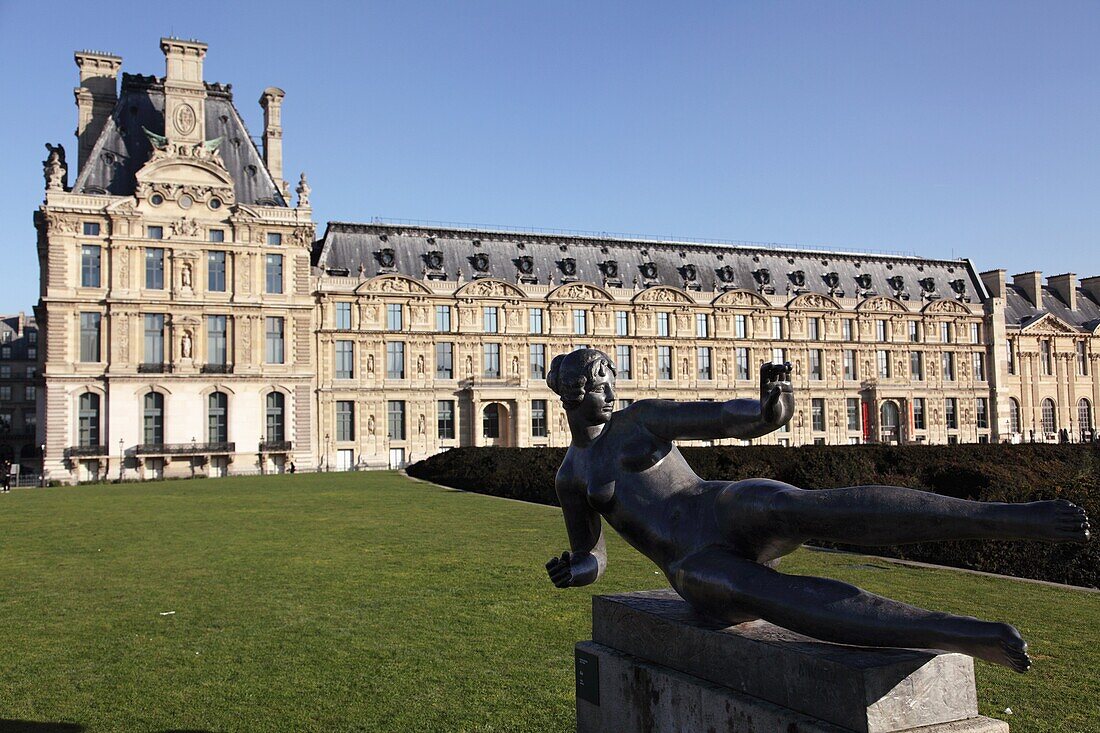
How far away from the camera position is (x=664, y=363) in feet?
208

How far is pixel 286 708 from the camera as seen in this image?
672 centimetres

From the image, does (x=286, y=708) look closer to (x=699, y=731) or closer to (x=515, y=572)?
(x=699, y=731)

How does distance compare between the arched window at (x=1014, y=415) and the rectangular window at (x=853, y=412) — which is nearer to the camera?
the rectangular window at (x=853, y=412)

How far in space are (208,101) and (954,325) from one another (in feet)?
188

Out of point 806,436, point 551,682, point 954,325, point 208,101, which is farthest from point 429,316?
point 551,682

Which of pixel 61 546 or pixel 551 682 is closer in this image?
pixel 551 682

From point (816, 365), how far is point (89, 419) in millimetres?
48910

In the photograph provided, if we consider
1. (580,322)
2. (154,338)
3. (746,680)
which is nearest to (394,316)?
(580,322)

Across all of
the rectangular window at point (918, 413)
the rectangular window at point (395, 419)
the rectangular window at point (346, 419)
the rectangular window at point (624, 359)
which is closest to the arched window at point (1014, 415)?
the rectangular window at point (918, 413)

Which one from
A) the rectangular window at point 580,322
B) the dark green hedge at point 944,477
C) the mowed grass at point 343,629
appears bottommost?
the mowed grass at point 343,629

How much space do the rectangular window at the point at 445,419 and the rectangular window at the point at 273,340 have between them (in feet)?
35.9

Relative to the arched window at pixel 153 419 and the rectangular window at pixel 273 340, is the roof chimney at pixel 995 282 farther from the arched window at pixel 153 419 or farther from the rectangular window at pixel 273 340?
the arched window at pixel 153 419

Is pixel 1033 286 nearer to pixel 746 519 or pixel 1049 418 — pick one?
pixel 1049 418

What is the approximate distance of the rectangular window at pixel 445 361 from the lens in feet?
191
